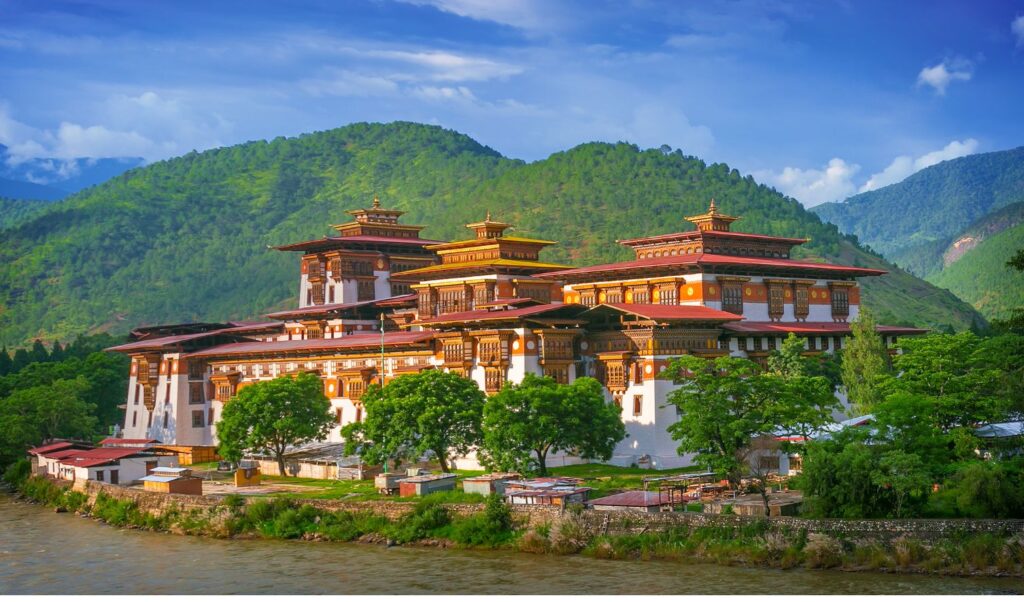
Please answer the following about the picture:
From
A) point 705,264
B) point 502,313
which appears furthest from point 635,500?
point 705,264

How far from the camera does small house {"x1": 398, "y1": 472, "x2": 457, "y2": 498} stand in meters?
64.2

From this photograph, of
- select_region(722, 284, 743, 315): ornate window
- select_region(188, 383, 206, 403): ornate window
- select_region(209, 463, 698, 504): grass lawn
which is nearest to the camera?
select_region(209, 463, 698, 504): grass lawn

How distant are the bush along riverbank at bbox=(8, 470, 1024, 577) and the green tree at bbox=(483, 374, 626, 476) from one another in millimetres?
6709

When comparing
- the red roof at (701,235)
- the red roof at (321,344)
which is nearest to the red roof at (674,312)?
the red roof at (701,235)

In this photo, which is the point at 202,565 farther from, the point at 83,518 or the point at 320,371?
the point at 320,371

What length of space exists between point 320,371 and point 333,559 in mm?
36571

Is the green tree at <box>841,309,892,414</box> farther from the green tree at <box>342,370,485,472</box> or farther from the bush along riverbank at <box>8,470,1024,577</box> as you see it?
the bush along riverbank at <box>8,470,1024,577</box>

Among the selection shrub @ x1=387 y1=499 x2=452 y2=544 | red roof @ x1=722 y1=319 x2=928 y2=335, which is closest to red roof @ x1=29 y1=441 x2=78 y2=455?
shrub @ x1=387 y1=499 x2=452 y2=544

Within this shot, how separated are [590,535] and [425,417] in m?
16.8

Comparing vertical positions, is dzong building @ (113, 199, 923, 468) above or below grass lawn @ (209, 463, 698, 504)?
above

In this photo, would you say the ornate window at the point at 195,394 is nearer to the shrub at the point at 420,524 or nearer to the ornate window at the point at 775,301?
the ornate window at the point at 775,301

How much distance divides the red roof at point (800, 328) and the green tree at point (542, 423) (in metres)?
13.4

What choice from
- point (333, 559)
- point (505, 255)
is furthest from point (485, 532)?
point (505, 255)

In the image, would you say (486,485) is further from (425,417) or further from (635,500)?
(635,500)
